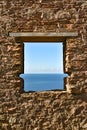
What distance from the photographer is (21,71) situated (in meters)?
7.20

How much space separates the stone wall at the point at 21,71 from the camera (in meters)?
7.11

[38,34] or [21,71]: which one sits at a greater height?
[38,34]

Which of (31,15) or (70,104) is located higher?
(31,15)

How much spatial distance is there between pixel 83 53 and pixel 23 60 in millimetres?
1203

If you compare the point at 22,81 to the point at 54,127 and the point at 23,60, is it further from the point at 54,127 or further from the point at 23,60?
the point at 54,127

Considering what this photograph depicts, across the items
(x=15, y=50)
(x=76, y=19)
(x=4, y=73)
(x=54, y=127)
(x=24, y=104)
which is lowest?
(x=54, y=127)

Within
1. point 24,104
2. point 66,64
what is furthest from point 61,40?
point 24,104

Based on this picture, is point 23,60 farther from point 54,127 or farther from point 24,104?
point 54,127

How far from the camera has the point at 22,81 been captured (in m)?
7.24

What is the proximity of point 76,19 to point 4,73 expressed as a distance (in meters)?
1.74

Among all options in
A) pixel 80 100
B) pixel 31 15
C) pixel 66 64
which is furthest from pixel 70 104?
pixel 31 15

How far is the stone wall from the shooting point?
7105 mm

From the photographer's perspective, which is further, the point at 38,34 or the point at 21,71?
the point at 21,71

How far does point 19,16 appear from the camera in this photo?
712cm
